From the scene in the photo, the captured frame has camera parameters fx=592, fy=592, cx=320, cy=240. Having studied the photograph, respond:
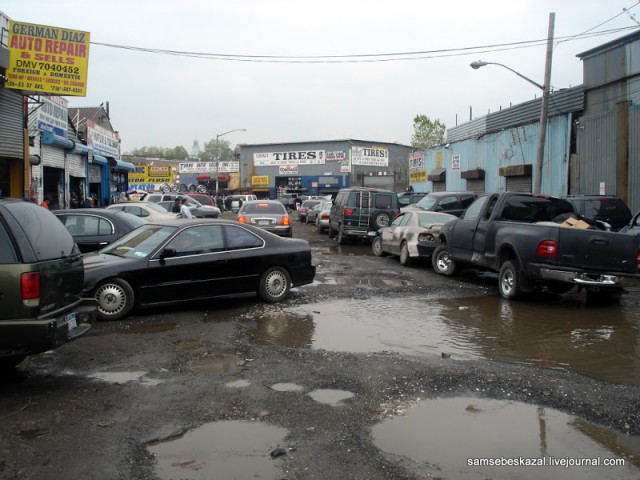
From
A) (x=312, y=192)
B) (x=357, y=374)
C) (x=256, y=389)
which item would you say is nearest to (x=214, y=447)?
(x=256, y=389)

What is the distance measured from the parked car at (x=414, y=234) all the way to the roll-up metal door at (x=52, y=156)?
527 inches

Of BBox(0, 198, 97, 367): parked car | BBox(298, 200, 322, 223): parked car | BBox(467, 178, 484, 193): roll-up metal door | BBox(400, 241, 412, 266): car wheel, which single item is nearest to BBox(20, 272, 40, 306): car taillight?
BBox(0, 198, 97, 367): parked car

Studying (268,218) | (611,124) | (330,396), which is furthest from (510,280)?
(611,124)

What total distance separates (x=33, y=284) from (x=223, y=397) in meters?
1.90

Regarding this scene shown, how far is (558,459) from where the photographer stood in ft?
13.5

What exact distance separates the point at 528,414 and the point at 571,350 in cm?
244

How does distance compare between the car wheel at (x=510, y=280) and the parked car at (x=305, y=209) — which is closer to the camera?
the car wheel at (x=510, y=280)

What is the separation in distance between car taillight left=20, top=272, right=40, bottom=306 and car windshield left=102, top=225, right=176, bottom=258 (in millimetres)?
3547

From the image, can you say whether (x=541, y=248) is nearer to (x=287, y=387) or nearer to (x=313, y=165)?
(x=287, y=387)

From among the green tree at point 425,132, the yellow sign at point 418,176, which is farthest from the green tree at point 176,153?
the yellow sign at point 418,176

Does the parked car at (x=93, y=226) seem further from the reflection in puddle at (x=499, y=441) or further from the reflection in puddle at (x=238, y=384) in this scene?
the reflection in puddle at (x=499, y=441)

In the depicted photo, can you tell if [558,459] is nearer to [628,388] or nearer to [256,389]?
[628,388]

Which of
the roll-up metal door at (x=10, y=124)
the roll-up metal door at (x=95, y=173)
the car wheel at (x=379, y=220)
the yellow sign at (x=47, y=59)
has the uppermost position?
the yellow sign at (x=47, y=59)

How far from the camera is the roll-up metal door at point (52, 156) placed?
21844 mm
